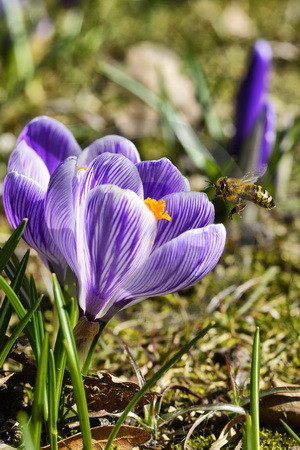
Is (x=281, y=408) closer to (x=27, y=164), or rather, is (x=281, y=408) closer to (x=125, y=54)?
(x=27, y=164)

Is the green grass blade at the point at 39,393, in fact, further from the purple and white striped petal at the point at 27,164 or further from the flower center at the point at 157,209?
the purple and white striped petal at the point at 27,164

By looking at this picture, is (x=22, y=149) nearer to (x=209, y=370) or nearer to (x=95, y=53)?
(x=209, y=370)

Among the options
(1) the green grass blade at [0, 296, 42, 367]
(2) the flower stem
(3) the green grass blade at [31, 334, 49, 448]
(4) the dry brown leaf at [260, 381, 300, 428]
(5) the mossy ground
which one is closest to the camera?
(3) the green grass blade at [31, 334, 49, 448]

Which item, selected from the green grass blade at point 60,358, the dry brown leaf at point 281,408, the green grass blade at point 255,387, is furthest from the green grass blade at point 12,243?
the dry brown leaf at point 281,408

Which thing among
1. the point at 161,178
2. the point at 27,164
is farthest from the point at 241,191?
the point at 27,164

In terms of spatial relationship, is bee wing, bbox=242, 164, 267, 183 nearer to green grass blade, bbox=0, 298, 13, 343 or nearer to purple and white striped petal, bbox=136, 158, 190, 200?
purple and white striped petal, bbox=136, 158, 190, 200

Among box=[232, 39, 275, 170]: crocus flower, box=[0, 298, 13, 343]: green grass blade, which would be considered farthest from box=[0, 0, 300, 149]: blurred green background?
box=[0, 298, 13, 343]: green grass blade
